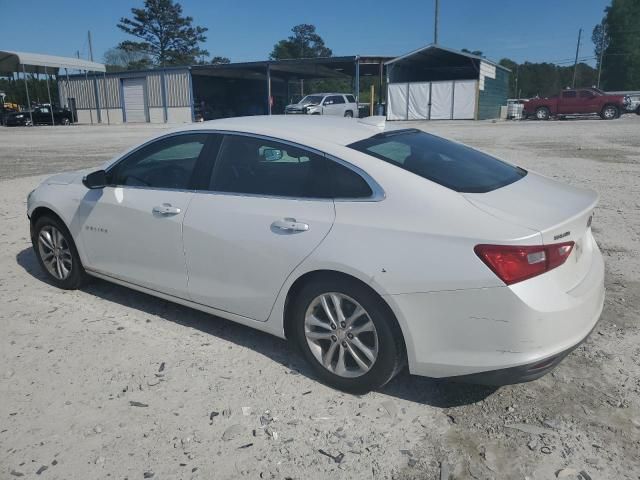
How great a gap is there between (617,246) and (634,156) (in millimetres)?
9410

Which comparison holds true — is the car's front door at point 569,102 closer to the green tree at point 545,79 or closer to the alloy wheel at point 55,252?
the alloy wheel at point 55,252

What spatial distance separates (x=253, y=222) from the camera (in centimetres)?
314

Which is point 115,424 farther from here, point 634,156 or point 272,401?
point 634,156

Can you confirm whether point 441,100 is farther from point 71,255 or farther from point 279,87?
point 71,255

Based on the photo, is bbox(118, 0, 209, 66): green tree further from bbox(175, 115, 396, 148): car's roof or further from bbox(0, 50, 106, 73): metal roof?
bbox(175, 115, 396, 148): car's roof

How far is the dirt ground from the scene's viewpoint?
2449 mm

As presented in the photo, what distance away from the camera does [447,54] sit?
129 feet

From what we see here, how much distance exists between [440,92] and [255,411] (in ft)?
126

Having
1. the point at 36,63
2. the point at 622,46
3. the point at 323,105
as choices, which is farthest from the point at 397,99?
the point at 622,46

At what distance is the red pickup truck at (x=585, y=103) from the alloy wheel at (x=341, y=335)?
36820 millimetres

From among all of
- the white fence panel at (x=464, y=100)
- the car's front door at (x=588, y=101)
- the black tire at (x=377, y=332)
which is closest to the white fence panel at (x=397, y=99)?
the white fence panel at (x=464, y=100)

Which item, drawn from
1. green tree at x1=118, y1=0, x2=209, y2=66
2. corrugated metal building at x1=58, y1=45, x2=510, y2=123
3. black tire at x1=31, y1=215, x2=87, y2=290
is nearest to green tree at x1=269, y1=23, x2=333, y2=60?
green tree at x1=118, y1=0, x2=209, y2=66

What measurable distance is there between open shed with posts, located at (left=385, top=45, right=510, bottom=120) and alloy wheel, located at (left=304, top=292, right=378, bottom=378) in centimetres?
3779

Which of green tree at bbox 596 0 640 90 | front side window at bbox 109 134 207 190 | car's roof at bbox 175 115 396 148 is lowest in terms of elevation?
front side window at bbox 109 134 207 190
